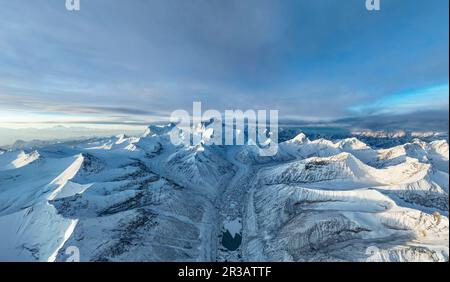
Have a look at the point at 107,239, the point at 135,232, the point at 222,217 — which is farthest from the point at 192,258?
the point at 222,217

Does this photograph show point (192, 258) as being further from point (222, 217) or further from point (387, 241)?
point (387, 241)

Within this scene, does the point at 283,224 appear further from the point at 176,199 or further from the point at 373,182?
the point at 373,182

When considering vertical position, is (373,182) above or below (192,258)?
above

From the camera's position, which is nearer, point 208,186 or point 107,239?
point 107,239

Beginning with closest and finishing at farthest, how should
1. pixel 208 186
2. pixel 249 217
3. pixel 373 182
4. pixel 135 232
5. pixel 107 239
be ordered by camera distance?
pixel 107 239 → pixel 135 232 → pixel 249 217 → pixel 373 182 → pixel 208 186
